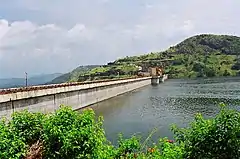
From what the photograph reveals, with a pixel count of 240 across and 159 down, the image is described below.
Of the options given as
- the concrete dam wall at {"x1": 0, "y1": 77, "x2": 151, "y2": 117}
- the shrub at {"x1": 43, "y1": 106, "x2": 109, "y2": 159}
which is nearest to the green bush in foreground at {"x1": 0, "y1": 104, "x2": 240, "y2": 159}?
the shrub at {"x1": 43, "y1": 106, "x2": 109, "y2": 159}

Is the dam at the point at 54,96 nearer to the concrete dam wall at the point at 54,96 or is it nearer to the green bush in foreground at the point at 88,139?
the concrete dam wall at the point at 54,96

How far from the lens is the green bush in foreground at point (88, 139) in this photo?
9375 mm

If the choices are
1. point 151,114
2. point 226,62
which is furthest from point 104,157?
point 226,62

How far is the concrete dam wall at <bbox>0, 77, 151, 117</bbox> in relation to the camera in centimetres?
2989

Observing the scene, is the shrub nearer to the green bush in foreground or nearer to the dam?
the green bush in foreground

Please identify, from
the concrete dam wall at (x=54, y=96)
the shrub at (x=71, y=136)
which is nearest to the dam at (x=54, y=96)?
the concrete dam wall at (x=54, y=96)

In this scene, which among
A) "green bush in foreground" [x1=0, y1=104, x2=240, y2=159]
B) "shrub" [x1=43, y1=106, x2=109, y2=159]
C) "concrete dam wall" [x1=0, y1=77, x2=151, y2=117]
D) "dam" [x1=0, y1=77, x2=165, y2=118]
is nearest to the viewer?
"green bush in foreground" [x1=0, y1=104, x2=240, y2=159]

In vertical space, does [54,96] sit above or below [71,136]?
below

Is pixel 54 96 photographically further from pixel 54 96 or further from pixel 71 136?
pixel 71 136

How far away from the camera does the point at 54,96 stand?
1647 inches

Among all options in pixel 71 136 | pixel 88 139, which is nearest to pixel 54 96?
pixel 88 139

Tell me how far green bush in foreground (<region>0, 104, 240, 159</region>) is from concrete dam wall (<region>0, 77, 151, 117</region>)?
58.1ft

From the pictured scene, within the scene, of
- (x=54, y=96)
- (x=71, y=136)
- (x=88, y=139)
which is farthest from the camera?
(x=54, y=96)

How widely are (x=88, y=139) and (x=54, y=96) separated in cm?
3228
